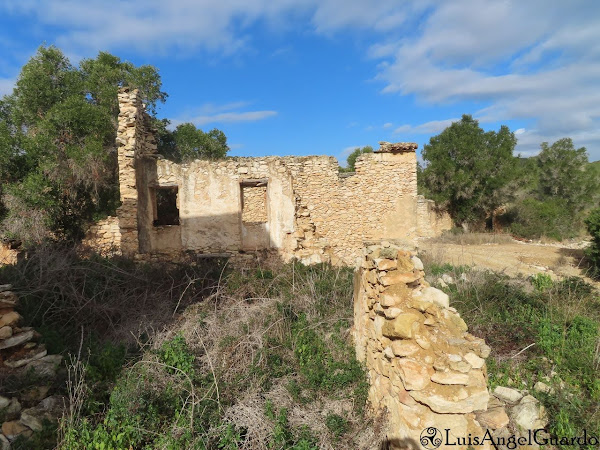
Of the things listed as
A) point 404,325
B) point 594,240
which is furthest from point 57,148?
point 594,240

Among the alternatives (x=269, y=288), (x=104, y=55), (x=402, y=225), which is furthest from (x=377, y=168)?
(x=104, y=55)

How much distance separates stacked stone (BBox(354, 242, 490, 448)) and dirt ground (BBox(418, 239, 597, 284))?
304 inches

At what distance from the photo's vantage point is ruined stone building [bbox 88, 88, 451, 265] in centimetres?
903

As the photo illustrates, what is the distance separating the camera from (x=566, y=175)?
79.2ft

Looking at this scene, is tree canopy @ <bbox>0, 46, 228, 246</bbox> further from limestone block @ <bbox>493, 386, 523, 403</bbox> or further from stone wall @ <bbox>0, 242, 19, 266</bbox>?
limestone block @ <bbox>493, 386, 523, 403</bbox>

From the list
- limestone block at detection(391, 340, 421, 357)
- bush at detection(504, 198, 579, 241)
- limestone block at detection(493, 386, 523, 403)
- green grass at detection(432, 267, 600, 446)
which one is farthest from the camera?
bush at detection(504, 198, 579, 241)

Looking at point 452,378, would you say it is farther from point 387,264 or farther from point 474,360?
point 387,264

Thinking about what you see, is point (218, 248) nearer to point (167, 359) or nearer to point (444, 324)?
point (167, 359)

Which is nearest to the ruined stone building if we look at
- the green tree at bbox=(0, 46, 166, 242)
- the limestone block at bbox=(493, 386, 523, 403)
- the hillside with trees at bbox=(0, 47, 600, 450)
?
the hillside with trees at bbox=(0, 47, 600, 450)

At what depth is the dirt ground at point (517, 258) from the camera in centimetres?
1147

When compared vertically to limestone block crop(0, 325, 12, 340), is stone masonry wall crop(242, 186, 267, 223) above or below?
above

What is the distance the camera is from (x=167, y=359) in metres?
4.18

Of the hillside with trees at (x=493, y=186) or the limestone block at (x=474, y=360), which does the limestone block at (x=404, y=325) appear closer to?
the limestone block at (x=474, y=360)

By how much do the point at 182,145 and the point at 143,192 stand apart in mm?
11279
